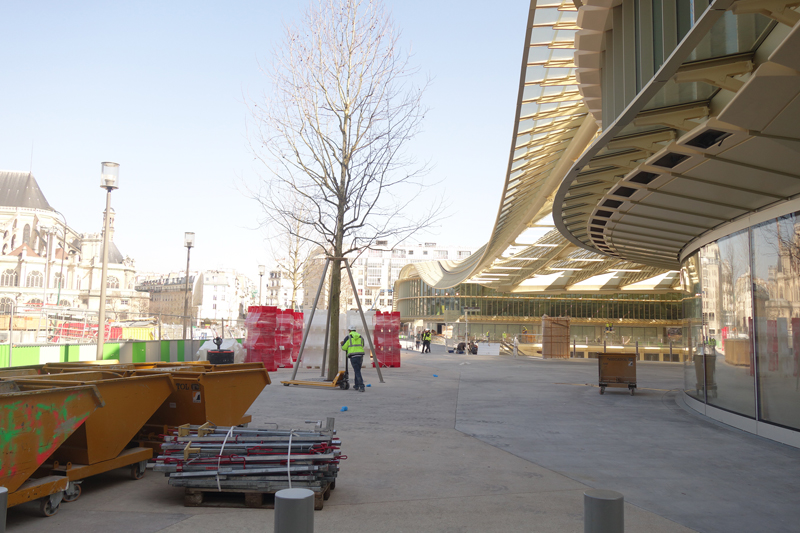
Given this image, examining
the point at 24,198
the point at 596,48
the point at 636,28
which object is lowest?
the point at 636,28

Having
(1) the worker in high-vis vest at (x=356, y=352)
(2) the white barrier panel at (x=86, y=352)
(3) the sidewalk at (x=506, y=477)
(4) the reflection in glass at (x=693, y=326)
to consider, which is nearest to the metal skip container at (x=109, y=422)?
(3) the sidewalk at (x=506, y=477)

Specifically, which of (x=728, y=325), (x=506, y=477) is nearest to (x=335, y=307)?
(x=728, y=325)

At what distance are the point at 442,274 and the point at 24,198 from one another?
94.7m

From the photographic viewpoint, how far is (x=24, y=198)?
12038 cm

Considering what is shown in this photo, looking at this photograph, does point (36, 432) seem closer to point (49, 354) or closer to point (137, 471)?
point (137, 471)

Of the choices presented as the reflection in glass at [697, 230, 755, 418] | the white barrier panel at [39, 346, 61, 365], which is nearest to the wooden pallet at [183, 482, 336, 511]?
the reflection in glass at [697, 230, 755, 418]

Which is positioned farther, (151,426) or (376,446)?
(376,446)

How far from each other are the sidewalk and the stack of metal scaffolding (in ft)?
0.87

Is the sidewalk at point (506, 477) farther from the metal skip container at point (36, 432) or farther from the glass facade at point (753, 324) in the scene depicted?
the glass facade at point (753, 324)

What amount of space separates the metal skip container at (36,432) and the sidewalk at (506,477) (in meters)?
0.27

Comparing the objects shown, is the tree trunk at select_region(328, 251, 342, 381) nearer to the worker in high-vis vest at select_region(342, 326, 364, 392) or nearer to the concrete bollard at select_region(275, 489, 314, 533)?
the worker in high-vis vest at select_region(342, 326, 364, 392)

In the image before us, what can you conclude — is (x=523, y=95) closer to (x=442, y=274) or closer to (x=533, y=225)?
(x=533, y=225)

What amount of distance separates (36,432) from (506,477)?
485 centimetres

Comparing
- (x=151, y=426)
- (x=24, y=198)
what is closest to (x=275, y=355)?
(x=151, y=426)
